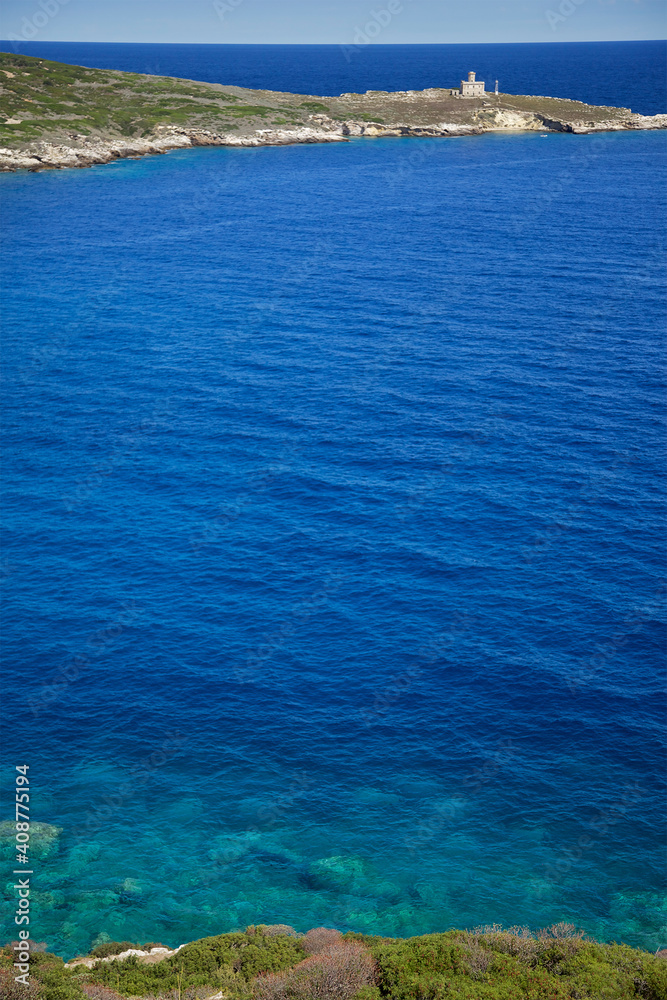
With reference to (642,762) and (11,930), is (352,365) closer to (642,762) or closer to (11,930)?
(642,762)

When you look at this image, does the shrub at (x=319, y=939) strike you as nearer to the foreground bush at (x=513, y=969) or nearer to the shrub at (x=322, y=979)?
the shrub at (x=322, y=979)

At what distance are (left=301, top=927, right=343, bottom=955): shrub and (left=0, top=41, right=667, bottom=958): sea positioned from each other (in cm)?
387

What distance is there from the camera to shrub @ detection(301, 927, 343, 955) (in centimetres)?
3512

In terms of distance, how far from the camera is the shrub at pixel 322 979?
98.5 feet

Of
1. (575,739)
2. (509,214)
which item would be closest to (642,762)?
(575,739)

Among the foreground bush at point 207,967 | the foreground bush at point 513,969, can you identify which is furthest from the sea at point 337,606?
the foreground bush at point 513,969

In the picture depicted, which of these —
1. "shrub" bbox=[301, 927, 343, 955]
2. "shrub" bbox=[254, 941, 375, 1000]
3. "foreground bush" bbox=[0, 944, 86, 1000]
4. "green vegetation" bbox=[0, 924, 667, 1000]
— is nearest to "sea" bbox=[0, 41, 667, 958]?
"shrub" bbox=[301, 927, 343, 955]

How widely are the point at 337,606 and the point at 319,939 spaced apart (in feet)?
87.1

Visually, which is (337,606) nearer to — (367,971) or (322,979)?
(367,971)

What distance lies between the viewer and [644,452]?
76250mm

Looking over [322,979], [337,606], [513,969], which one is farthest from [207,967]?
[337,606]

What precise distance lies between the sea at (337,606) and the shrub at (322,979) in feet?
27.3

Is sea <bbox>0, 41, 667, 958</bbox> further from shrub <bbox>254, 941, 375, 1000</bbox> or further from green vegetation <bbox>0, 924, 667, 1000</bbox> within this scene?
shrub <bbox>254, 941, 375, 1000</bbox>

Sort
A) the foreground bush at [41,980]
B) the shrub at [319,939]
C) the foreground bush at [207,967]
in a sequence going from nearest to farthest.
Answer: the foreground bush at [41,980] < the foreground bush at [207,967] < the shrub at [319,939]
